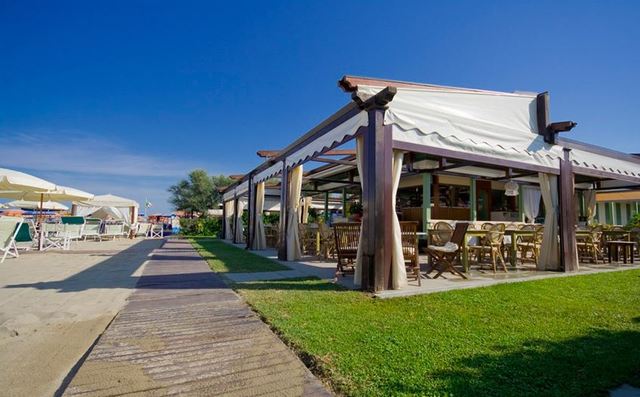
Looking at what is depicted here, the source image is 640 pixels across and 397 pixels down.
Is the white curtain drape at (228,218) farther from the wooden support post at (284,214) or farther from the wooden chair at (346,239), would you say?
the wooden chair at (346,239)

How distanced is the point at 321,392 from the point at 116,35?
508 inches

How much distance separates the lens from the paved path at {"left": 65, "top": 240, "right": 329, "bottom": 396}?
6.22 ft

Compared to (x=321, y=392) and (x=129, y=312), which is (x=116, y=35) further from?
(x=321, y=392)

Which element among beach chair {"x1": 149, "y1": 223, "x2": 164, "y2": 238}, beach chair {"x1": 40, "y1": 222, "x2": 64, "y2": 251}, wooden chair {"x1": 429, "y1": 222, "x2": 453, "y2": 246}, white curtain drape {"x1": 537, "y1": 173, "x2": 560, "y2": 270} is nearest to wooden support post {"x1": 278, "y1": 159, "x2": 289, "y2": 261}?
wooden chair {"x1": 429, "y1": 222, "x2": 453, "y2": 246}

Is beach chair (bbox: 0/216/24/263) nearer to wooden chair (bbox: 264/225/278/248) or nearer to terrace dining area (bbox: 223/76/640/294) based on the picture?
terrace dining area (bbox: 223/76/640/294)

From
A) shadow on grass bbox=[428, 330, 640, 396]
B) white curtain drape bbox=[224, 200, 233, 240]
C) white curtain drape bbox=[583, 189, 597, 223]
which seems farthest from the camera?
white curtain drape bbox=[224, 200, 233, 240]

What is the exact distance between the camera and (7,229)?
7.46 meters

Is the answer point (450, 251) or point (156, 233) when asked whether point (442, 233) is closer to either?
point (450, 251)

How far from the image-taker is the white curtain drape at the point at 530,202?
14.0 meters

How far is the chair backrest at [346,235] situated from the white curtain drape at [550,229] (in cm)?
438

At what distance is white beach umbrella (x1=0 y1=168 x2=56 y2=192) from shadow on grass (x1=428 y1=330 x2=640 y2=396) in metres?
11.6

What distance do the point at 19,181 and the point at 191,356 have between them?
1030 cm

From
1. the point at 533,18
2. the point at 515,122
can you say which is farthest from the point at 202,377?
the point at 533,18

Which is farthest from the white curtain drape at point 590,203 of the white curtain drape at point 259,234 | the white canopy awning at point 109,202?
the white canopy awning at point 109,202
